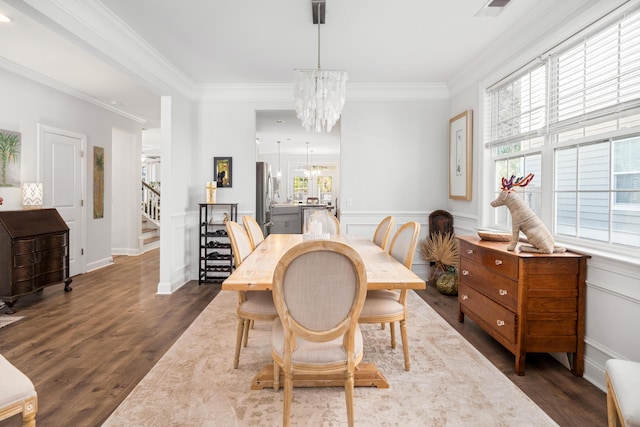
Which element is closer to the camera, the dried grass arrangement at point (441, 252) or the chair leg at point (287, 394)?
the chair leg at point (287, 394)

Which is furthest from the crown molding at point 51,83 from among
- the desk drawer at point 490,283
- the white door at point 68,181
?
the desk drawer at point 490,283

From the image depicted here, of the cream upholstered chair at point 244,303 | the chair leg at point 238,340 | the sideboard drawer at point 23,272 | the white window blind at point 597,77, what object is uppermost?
the white window blind at point 597,77

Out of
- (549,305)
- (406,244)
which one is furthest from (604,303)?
(406,244)

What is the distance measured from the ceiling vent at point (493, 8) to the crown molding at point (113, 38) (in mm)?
2955

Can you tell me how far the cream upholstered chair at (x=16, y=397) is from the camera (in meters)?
1.38

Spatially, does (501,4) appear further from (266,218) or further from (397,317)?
(266,218)

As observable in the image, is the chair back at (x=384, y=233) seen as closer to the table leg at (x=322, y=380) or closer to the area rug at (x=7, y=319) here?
the table leg at (x=322, y=380)

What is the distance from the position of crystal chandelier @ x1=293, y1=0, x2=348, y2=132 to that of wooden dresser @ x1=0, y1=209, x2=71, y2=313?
3.24 meters

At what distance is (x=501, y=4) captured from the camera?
9.06ft

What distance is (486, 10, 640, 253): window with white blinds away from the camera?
2.16 metres

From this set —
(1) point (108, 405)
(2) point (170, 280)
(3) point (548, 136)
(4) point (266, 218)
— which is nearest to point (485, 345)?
(3) point (548, 136)

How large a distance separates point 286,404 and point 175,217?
339 cm

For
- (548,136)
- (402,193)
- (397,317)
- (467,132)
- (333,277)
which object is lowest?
(397,317)

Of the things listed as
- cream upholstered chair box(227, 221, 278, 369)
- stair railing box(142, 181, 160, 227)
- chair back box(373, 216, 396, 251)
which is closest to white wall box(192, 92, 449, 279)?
chair back box(373, 216, 396, 251)
